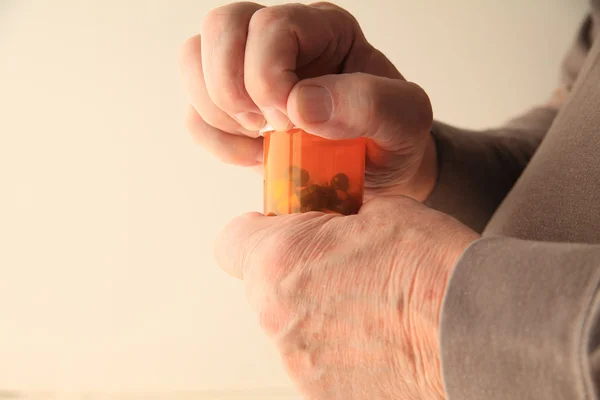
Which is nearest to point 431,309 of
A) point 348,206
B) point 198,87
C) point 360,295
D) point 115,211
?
Result: point 360,295

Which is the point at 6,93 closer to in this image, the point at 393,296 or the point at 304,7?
the point at 304,7

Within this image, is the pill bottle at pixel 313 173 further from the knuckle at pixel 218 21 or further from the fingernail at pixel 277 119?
the knuckle at pixel 218 21

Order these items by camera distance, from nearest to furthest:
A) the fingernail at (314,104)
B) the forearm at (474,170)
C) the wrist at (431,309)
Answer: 1. the wrist at (431,309)
2. the fingernail at (314,104)
3. the forearm at (474,170)

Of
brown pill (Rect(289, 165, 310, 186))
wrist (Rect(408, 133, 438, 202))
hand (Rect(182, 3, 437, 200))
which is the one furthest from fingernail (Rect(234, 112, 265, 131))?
wrist (Rect(408, 133, 438, 202))

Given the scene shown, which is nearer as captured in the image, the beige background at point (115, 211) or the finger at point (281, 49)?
the finger at point (281, 49)

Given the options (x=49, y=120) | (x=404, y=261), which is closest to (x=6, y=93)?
(x=49, y=120)

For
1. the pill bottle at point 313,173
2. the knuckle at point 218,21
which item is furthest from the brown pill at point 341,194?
the knuckle at point 218,21

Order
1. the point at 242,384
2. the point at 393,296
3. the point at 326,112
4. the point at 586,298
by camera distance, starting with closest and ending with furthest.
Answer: the point at 586,298
the point at 393,296
the point at 326,112
the point at 242,384
